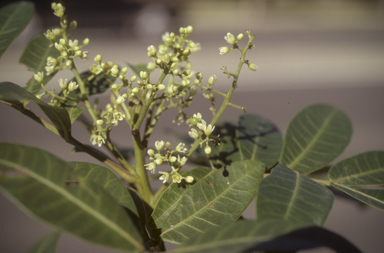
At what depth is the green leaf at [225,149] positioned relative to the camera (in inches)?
35.3

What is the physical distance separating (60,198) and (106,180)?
0.86ft

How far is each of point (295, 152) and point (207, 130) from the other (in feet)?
1.17

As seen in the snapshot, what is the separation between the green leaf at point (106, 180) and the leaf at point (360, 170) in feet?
1.84

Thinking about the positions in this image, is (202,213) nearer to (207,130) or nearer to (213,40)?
(207,130)

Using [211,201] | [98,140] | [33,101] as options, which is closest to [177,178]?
[211,201]

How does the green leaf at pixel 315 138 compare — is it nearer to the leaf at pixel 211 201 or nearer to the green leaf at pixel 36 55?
the leaf at pixel 211 201

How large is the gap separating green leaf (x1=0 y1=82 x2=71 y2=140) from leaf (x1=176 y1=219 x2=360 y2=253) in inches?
17.0

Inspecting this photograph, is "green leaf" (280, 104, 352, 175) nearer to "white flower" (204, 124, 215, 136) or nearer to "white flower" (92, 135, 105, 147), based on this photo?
"white flower" (204, 124, 215, 136)

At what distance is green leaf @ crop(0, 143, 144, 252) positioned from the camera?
408 millimetres

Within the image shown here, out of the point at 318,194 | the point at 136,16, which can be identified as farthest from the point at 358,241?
the point at 136,16

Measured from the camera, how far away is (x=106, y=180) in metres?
0.69

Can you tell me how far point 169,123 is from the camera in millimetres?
4301

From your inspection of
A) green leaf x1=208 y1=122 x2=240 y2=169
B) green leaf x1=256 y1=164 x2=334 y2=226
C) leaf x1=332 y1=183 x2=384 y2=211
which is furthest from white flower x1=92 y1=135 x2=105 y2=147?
leaf x1=332 y1=183 x2=384 y2=211

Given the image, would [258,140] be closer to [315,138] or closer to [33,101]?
[315,138]
